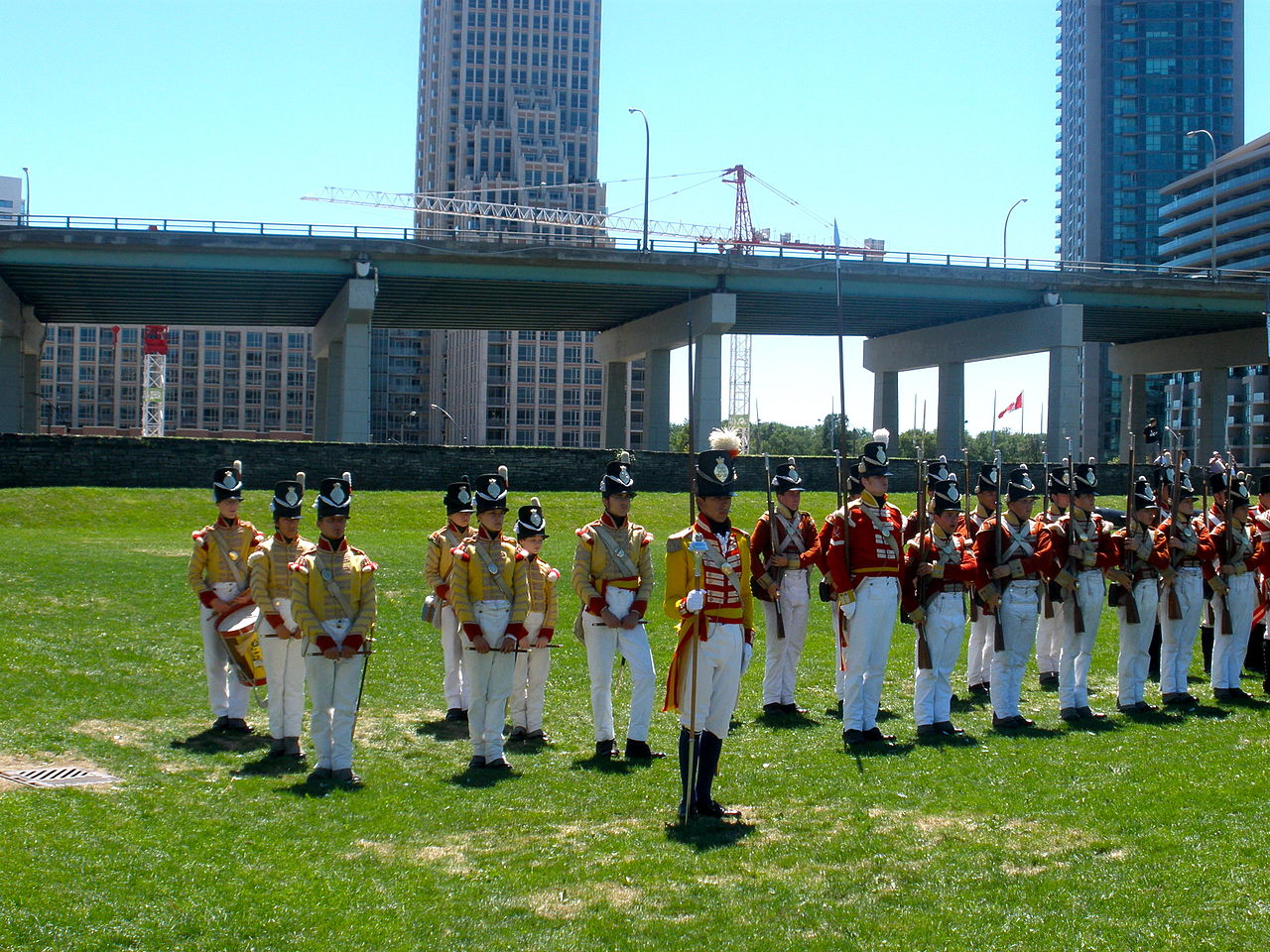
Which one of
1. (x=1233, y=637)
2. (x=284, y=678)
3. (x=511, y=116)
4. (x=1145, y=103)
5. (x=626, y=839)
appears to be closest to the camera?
(x=626, y=839)

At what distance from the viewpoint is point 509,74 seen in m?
150

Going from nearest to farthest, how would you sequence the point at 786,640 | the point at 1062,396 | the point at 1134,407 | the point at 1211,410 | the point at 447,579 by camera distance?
the point at 447,579 < the point at 786,640 < the point at 1134,407 < the point at 1062,396 < the point at 1211,410

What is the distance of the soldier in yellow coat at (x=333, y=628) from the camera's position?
9.07 m

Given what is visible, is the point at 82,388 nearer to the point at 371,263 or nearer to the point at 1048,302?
the point at 371,263

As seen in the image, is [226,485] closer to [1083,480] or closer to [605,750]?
[605,750]

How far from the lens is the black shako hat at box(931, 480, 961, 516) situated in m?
10.8

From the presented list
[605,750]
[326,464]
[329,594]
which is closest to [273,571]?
[329,594]

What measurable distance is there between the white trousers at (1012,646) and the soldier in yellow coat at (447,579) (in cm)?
471

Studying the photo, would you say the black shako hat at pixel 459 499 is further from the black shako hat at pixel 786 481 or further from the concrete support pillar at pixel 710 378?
the concrete support pillar at pixel 710 378

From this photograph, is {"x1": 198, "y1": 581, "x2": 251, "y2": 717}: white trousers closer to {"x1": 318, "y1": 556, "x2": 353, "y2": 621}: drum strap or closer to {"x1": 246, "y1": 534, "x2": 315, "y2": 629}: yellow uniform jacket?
{"x1": 246, "y1": 534, "x2": 315, "y2": 629}: yellow uniform jacket

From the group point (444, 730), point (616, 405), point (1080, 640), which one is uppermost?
point (616, 405)

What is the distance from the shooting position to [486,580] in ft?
31.3

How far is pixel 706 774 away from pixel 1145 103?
522 ft

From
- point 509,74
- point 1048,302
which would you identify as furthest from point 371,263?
point 509,74
